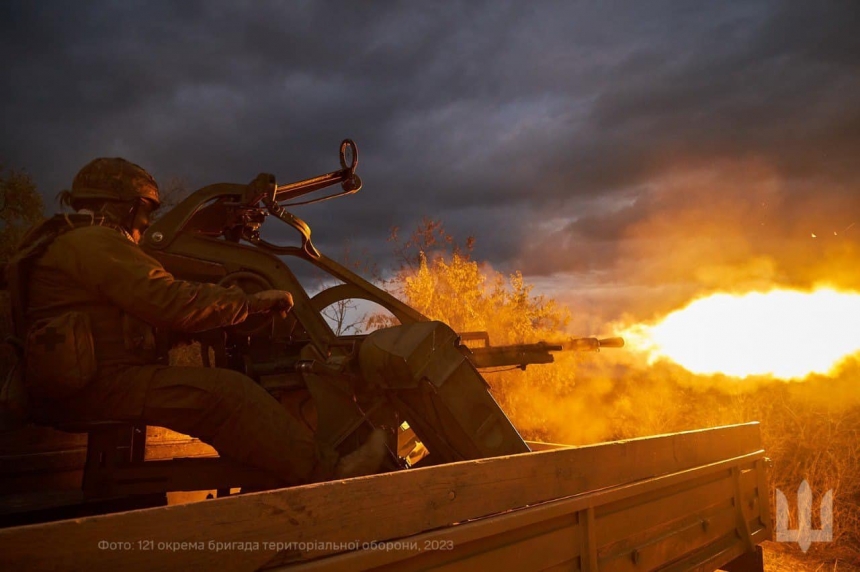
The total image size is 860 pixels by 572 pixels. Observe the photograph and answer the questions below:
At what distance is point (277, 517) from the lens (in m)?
1.74

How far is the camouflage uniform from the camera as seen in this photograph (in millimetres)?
2826

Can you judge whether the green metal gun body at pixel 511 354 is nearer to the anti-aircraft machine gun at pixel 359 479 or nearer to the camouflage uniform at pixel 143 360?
the anti-aircraft machine gun at pixel 359 479

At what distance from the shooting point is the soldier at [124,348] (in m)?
2.73

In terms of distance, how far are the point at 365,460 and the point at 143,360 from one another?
1.35 metres

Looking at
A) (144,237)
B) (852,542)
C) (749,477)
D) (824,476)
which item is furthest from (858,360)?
(144,237)

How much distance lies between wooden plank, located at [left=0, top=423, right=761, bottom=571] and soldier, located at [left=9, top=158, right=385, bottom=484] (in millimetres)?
1143

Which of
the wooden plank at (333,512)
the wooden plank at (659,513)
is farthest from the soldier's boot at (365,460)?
the wooden plank at (659,513)

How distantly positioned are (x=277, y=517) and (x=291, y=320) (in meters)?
2.25

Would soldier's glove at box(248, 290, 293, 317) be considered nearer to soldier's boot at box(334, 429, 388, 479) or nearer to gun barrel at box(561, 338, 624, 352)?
soldier's boot at box(334, 429, 388, 479)

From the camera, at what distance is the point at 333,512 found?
1879 millimetres

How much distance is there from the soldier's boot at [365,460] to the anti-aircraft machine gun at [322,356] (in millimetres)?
120

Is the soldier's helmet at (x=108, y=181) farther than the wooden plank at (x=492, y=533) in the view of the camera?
Yes

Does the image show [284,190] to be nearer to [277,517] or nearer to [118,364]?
[118,364]

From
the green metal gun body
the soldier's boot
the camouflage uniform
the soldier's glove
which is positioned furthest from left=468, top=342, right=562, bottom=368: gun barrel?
the camouflage uniform
